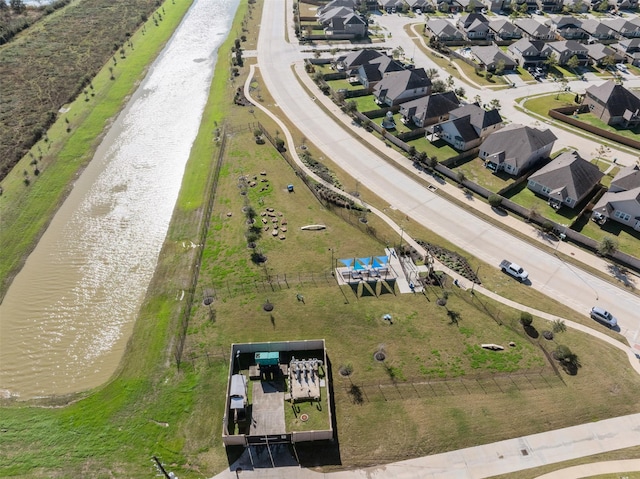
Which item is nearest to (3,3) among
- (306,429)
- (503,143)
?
(503,143)

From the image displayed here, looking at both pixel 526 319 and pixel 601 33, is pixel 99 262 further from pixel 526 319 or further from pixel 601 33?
pixel 601 33

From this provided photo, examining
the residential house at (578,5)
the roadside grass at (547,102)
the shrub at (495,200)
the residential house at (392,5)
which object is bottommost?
the shrub at (495,200)

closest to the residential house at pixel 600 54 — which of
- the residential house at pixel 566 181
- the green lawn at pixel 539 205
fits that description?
the residential house at pixel 566 181

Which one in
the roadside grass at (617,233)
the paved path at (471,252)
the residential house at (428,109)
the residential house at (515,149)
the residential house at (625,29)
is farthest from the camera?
the residential house at (625,29)

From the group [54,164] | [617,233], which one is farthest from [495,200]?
[54,164]

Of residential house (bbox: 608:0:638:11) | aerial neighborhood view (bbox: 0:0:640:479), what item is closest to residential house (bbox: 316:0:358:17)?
aerial neighborhood view (bbox: 0:0:640:479)

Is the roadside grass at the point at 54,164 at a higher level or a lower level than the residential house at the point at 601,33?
lower

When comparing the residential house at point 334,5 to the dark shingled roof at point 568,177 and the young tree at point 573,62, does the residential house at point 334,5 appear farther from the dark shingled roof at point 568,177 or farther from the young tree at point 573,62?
the dark shingled roof at point 568,177
